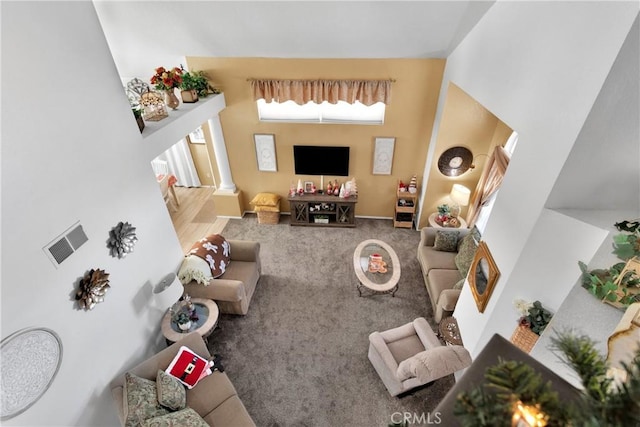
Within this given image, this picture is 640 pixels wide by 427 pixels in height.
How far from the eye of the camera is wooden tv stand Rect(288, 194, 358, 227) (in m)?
5.70

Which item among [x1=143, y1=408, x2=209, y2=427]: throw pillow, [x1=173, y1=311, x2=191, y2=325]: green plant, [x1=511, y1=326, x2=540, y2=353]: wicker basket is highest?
[x1=511, y1=326, x2=540, y2=353]: wicker basket

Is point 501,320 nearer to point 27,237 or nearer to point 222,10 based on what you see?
point 27,237

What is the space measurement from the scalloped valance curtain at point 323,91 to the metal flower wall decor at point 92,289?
11.3 ft

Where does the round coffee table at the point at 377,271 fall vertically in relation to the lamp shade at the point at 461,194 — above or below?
below

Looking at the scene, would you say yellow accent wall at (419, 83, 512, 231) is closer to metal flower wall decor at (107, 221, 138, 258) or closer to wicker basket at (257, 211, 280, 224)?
wicker basket at (257, 211, 280, 224)

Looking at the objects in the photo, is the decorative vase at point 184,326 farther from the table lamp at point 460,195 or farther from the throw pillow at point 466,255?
the table lamp at point 460,195

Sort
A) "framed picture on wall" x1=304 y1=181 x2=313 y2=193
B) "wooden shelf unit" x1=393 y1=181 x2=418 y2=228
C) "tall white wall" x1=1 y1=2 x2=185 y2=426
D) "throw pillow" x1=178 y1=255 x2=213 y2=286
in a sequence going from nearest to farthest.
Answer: "tall white wall" x1=1 y1=2 x2=185 y2=426 → "throw pillow" x1=178 y1=255 x2=213 y2=286 → "wooden shelf unit" x1=393 y1=181 x2=418 y2=228 → "framed picture on wall" x1=304 y1=181 x2=313 y2=193

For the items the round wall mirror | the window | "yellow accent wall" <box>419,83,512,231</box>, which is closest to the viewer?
"yellow accent wall" <box>419,83,512,231</box>

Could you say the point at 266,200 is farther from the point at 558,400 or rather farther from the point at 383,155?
the point at 558,400

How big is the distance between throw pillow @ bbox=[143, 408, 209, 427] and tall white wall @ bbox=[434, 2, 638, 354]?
2.62m

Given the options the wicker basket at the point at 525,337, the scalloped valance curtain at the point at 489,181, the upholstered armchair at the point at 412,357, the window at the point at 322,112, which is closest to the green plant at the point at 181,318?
the upholstered armchair at the point at 412,357

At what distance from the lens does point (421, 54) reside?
4.46 meters

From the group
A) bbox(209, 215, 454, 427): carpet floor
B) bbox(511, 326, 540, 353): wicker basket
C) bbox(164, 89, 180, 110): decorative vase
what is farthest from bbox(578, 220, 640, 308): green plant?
bbox(164, 89, 180, 110): decorative vase

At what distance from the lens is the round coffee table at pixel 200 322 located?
349 cm
